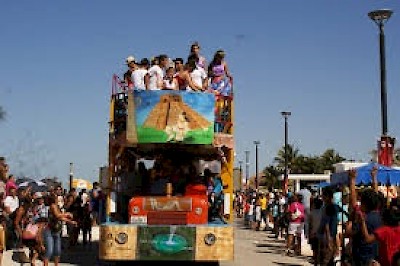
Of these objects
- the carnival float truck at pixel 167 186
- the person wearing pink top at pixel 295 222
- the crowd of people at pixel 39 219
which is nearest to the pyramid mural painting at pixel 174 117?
the carnival float truck at pixel 167 186

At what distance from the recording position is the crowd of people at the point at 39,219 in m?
12.3

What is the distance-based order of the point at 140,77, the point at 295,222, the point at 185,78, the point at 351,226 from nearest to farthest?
the point at 351,226 → the point at 185,78 → the point at 140,77 → the point at 295,222

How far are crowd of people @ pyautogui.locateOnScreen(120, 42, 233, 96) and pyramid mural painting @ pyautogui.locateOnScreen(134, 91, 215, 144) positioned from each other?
0.57 metres

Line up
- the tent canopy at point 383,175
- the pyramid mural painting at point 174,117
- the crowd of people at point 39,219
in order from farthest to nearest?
the tent canopy at point 383,175 < the pyramid mural painting at point 174,117 < the crowd of people at point 39,219

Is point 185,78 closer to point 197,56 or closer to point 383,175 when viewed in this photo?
point 197,56

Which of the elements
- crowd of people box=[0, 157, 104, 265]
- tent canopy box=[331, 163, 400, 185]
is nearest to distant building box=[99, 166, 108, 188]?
crowd of people box=[0, 157, 104, 265]

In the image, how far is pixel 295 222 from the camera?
17719mm

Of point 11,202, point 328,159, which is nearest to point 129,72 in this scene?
point 11,202

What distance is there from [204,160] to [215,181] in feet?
2.15

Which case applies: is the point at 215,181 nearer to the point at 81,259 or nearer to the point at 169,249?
the point at 169,249

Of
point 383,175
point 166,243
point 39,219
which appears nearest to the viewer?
point 166,243

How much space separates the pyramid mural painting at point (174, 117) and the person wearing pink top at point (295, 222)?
548 cm

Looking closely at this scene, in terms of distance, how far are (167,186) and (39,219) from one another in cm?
254

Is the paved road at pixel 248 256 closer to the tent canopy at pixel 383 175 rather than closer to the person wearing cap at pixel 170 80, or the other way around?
the tent canopy at pixel 383 175
